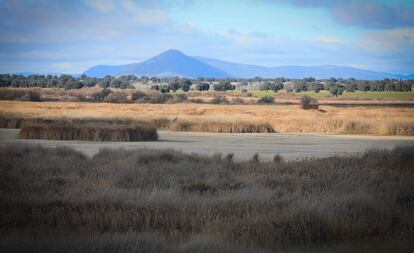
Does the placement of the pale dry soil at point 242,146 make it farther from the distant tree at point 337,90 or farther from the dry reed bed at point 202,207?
the distant tree at point 337,90

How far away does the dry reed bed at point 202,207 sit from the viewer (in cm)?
874

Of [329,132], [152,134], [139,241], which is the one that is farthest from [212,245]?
[329,132]

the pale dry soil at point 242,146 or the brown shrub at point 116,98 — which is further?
the brown shrub at point 116,98

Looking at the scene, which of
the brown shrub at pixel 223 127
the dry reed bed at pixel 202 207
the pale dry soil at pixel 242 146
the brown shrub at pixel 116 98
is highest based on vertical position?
the dry reed bed at pixel 202 207

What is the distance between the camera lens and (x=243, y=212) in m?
11.2

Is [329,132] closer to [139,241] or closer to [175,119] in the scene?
[175,119]

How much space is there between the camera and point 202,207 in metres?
11.1

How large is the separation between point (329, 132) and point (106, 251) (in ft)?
126

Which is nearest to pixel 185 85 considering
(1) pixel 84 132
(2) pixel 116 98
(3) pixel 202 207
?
(2) pixel 116 98

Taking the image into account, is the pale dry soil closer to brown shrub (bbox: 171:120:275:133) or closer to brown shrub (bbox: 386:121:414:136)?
brown shrub (bbox: 386:121:414:136)

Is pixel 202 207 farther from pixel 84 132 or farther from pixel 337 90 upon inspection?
pixel 337 90

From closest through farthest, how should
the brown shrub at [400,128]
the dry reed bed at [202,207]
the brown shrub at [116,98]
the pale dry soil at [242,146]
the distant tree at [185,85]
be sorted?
the dry reed bed at [202,207]
the pale dry soil at [242,146]
the brown shrub at [400,128]
the brown shrub at [116,98]
the distant tree at [185,85]

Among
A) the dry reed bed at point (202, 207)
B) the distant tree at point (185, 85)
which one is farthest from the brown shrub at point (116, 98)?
the dry reed bed at point (202, 207)

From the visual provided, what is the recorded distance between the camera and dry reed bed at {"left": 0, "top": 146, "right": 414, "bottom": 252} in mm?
8742
